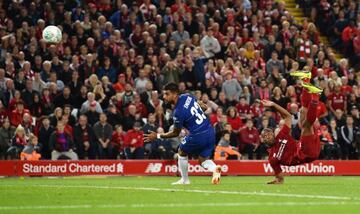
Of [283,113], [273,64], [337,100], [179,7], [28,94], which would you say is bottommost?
[337,100]

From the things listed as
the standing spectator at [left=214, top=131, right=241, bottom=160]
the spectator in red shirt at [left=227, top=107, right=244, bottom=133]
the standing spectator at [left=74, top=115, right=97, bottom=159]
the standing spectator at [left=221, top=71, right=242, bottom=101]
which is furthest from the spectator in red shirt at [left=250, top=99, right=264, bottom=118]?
the standing spectator at [left=74, top=115, right=97, bottom=159]

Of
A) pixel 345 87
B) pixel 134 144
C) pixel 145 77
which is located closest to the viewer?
pixel 134 144

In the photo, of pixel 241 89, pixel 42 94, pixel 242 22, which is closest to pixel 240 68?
pixel 241 89

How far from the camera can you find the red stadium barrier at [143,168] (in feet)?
82.7

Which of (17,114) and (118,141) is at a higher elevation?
(17,114)

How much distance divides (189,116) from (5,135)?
31.8 ft

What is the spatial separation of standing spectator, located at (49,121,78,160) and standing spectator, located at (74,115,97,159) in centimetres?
38

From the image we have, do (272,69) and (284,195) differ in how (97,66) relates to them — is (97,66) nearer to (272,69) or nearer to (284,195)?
(272,69)

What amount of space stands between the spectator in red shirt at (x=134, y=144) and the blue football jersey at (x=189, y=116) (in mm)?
8970

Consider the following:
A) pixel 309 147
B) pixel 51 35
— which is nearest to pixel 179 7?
pixel 51 35

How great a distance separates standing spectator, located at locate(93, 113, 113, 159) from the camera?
26.8 metres

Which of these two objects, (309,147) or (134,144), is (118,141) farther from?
(309,147)

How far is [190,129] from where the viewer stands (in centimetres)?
1800

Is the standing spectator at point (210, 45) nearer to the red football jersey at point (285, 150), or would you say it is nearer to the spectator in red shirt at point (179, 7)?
the spectator in red shirt at point (179, 7)
